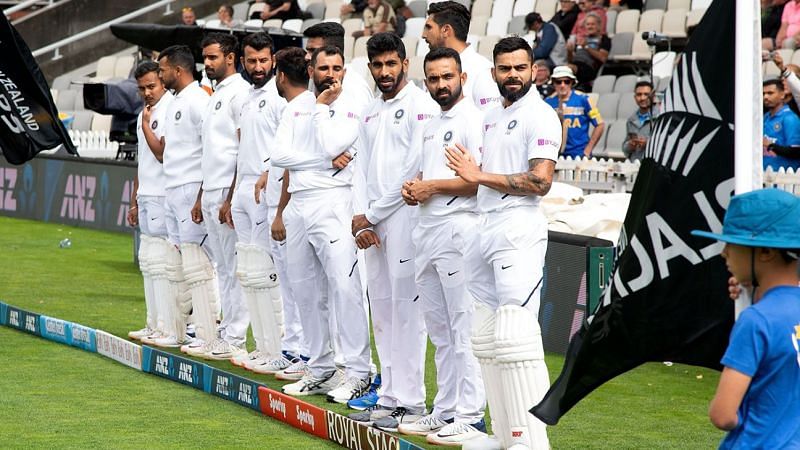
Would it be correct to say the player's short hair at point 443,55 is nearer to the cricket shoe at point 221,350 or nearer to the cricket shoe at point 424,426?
the cricket shoe at point 424,426

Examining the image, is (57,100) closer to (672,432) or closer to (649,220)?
(672,432)

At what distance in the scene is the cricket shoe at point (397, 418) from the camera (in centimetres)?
754

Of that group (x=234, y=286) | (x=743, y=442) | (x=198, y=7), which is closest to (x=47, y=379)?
(x=234, y=286)

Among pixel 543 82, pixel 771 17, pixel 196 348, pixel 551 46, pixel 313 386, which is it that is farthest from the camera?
pixel 551 46

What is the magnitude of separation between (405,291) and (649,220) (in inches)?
132

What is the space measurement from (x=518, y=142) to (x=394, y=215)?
133 centimetres

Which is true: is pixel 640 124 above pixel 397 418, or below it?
above

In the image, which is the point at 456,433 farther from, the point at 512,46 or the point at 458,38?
the point at 458,38

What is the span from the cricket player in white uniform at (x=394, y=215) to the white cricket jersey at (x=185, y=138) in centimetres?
261

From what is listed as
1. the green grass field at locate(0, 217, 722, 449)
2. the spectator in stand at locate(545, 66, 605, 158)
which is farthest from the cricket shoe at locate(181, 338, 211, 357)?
the spectator in stand at locate(545, 66, 605, 158)

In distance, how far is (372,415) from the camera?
7711mm

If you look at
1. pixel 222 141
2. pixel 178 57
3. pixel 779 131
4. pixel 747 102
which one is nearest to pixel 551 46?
pixel 779 131

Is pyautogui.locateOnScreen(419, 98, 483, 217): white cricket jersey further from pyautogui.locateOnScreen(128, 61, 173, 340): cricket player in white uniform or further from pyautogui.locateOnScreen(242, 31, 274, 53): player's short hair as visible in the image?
pyautogui.locateOnScreen(128, 61, 173, 340): cricket player in white uniform

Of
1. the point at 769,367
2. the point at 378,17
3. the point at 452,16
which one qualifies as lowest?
the point at 769,367
